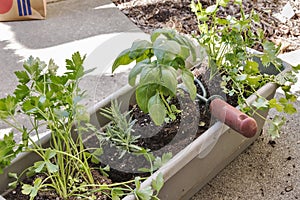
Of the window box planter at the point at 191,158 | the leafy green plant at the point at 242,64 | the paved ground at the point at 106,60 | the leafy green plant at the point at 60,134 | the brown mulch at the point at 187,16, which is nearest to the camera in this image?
the leafy green plant at the point at 60,134

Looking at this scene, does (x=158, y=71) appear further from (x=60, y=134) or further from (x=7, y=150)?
(x=7, y=150)

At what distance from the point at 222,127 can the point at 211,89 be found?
183mm

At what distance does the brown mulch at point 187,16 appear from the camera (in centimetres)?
206

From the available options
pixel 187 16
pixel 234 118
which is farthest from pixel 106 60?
pixel 234 118

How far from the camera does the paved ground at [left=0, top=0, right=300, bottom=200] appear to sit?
4.48ft

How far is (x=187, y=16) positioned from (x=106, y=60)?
0.58 meters

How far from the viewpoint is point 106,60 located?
1.76 m

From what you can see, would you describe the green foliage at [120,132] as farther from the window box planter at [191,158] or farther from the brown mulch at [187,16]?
the brown mulch at [187,16]

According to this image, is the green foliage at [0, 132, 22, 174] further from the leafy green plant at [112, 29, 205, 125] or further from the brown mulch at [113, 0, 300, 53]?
the brown mulch at [113, 0, 300, 53]

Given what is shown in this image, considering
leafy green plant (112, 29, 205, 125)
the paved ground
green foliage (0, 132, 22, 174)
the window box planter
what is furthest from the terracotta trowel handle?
green foliage (0, 132, 22, 174)

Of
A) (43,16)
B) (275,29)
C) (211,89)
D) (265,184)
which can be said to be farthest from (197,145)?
(43,16)

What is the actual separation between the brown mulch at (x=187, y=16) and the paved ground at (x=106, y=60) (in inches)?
2.2

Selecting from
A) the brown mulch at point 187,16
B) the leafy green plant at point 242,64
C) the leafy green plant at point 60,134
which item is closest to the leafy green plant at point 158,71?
the leafy green plant at point 60,134

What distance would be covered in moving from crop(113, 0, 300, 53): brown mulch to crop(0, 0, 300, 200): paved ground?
6 centimetres
